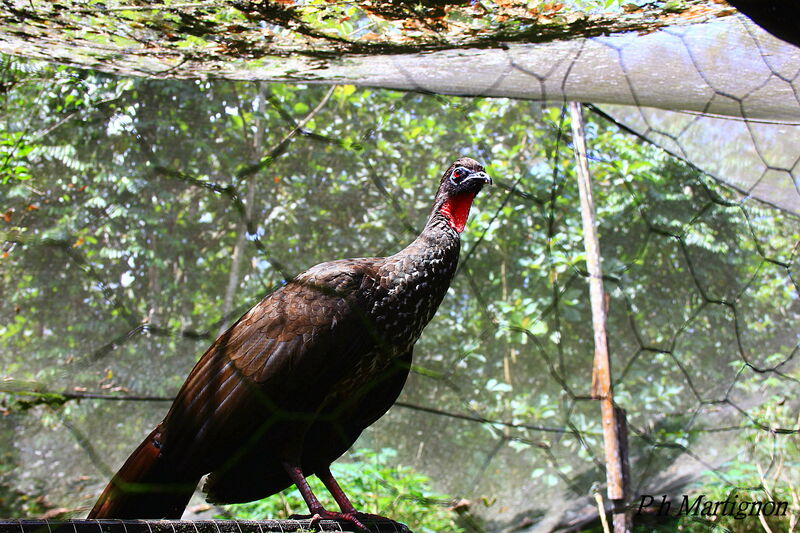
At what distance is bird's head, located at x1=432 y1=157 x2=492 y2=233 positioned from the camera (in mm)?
1281

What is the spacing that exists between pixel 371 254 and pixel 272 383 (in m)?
3.10

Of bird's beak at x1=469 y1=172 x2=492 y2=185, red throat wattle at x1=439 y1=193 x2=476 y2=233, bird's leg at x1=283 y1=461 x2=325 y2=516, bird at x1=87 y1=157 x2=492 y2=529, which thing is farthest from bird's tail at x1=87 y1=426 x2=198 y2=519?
bird's beak at x1=469 y1=172 x2=492 y2=185

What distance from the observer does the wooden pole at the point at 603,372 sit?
175 cm

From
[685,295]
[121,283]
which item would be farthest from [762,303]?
[121,283]

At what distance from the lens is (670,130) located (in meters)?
1.67

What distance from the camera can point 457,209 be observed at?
1292 mm

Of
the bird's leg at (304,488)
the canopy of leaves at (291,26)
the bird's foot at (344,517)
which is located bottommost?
the bird's foot at (344,517)

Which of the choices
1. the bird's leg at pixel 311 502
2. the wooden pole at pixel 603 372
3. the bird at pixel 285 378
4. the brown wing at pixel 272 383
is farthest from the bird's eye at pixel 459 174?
the wooden pole at pixel 603 372

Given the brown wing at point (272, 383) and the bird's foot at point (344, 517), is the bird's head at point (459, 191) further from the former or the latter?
the bird's foot at point (344, 517)

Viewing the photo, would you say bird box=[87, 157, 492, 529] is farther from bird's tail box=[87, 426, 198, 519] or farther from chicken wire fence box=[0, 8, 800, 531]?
chicken wire fence box=[0, 8, 800, 531]

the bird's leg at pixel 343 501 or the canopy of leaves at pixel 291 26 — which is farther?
the bird's leg at pixel 343 501

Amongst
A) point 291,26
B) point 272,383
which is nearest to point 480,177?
point 291,26

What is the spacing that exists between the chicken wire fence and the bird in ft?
7.75

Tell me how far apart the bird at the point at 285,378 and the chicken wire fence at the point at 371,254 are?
2363mm
